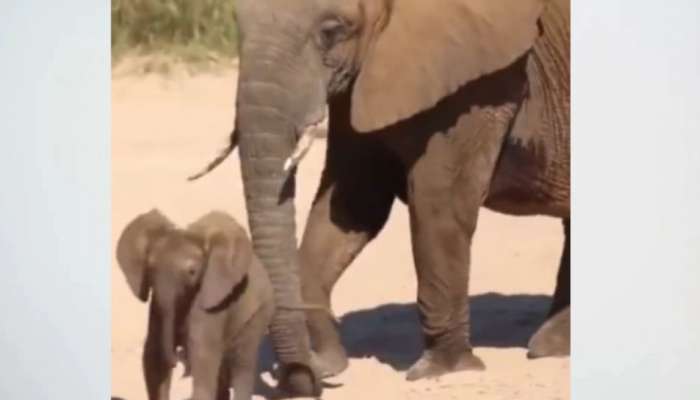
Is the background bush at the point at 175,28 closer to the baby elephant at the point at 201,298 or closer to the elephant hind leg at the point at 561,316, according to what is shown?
the baby elephant at the point at 201,298

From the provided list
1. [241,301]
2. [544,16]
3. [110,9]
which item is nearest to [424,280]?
[241,301]

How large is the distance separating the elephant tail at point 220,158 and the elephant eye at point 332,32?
17 centimetres

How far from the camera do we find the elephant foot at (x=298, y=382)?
6.15ft

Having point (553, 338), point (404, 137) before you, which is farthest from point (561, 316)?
point (404, 137)

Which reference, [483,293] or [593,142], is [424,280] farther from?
[593,142]

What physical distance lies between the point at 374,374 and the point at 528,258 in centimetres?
25

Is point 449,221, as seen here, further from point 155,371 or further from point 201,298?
point 155,371

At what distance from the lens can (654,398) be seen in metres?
1.84

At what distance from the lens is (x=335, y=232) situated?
1.88 meters

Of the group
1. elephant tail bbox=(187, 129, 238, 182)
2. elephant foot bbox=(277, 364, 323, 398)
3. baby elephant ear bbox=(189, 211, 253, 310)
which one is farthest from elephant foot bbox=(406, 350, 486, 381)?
elephant tail bbox=(187, 129, 238, 182)

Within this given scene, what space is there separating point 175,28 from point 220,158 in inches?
7.3

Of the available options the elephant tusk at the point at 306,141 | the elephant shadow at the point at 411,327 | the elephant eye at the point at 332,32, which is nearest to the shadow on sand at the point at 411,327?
the elephant shadow at the point at 411,327

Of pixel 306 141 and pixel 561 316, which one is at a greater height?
pixel 306 141

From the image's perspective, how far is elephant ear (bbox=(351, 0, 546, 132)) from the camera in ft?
6.00
